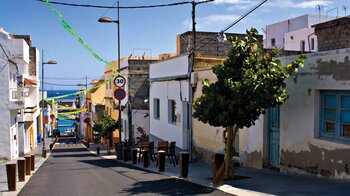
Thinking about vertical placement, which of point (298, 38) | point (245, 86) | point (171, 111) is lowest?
point (171, 111)

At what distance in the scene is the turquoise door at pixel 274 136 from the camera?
1129cm

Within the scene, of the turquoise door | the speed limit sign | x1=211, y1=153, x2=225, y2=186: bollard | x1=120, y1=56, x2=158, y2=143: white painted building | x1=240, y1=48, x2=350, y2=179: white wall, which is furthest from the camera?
x1=120, y1=56, x2=158, y2=143: white painted building

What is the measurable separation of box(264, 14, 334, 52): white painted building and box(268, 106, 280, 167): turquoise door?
56.5 ft

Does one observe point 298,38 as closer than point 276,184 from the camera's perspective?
No

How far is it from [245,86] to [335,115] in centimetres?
234

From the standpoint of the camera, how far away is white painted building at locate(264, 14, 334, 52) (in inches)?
1225

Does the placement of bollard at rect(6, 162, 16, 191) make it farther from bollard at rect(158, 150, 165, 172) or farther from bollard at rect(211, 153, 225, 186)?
bollard at rect(211, 153, 225, 186)

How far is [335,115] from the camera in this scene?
9.35 meters

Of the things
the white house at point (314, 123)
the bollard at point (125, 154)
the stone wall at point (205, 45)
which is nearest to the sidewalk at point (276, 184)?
the white house at point (314, 123)

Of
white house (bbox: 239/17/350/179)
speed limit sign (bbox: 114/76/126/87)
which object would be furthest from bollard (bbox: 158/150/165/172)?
speed limit sign (bbox: 114/76/126/87)

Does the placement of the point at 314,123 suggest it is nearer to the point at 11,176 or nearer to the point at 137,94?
the point at 11,176

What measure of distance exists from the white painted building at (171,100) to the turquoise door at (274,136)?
5.86 meters

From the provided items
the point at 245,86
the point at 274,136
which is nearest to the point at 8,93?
the point at 274,136

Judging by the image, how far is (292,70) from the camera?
9.38 meters
